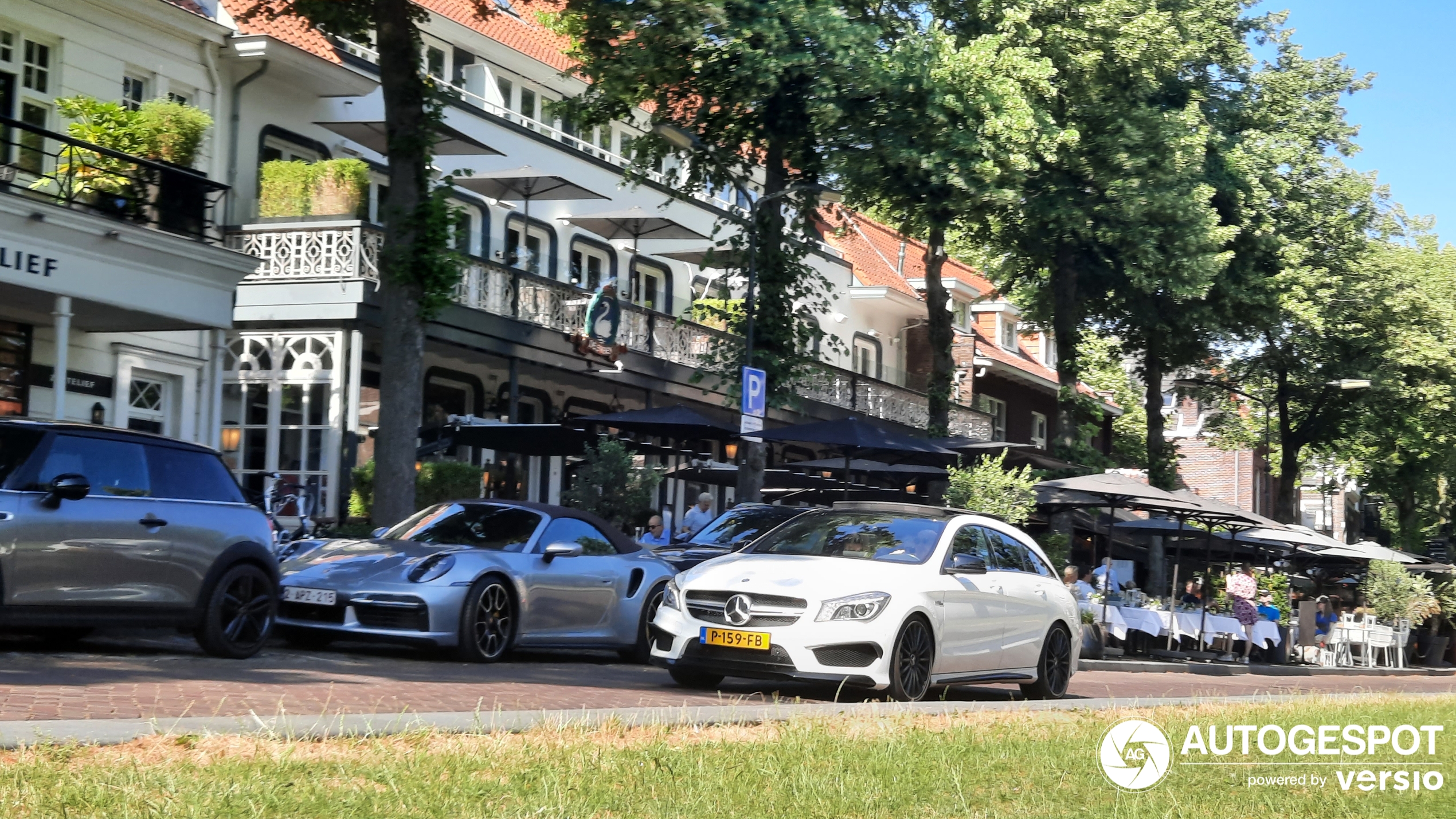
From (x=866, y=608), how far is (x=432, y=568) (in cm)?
386

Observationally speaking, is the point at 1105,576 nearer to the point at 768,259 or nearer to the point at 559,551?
the point at 768,259

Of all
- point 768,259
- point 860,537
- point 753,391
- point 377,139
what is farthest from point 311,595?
point 377,139

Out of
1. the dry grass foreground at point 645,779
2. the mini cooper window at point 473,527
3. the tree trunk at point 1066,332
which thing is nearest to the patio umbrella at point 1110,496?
the tree trunk at point 1066,332

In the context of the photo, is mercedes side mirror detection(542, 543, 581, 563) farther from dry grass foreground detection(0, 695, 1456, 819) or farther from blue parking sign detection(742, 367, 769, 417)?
blue parking sign detection(742, 367, 769, 417)

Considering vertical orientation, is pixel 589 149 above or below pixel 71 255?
above

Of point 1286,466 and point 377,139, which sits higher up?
point 377,139

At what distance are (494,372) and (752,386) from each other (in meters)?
11.8

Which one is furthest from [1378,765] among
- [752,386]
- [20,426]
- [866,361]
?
[866,361]

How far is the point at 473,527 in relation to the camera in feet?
49.5

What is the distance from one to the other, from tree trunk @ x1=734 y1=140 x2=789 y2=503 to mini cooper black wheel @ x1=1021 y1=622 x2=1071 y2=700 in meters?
10.9

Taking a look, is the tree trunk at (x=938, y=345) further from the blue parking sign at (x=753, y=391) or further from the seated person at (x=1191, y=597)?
the blue parking sign at (x=753, y=391)

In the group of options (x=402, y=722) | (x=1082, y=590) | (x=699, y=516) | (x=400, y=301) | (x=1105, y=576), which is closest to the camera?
(x=402, y=722)

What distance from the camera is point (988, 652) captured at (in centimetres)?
1362

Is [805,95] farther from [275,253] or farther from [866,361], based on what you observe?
[866,361]
